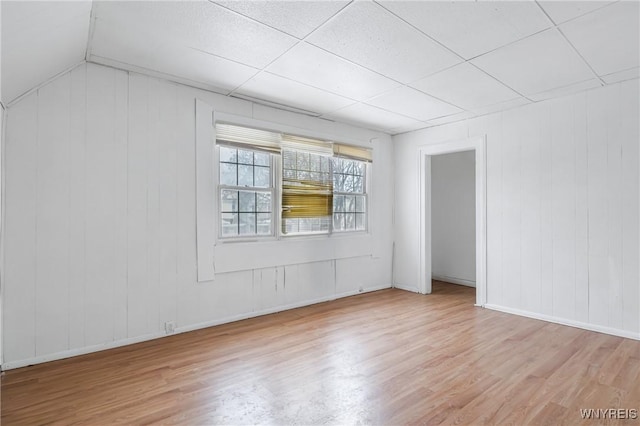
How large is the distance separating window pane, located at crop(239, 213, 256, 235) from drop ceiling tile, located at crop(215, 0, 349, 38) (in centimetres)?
226

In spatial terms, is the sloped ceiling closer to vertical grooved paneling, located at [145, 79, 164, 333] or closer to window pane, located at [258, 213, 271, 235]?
vertical grooved paneling, located at [145, 79, 164, 333]

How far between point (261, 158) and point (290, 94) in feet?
2.92

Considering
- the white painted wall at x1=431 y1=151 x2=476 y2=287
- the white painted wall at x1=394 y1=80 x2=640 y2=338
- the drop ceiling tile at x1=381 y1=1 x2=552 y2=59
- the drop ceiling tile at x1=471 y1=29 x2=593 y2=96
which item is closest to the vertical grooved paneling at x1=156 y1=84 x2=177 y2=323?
the drop ceiling tile at x1=381 y1=1 x2=552 y2=59

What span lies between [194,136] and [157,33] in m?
1.23

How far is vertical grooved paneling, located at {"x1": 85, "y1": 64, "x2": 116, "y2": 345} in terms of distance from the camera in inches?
118

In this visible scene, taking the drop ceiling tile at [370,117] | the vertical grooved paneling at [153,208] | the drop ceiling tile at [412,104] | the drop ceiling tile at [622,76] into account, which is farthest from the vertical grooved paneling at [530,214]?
the vertical grooved paneling at [153,208]

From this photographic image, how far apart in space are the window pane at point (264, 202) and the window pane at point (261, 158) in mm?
388

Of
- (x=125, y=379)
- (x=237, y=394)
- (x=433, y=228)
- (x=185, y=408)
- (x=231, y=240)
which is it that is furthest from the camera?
(x=433, y=228)

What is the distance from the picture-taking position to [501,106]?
166 inches

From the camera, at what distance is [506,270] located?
4379 mm

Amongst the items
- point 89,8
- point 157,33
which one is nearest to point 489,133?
point 157,33

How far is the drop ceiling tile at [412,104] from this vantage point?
12.6 feet

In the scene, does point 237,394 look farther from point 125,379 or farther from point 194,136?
point 194,136

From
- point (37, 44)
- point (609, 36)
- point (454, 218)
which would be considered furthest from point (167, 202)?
point (454, 218)
